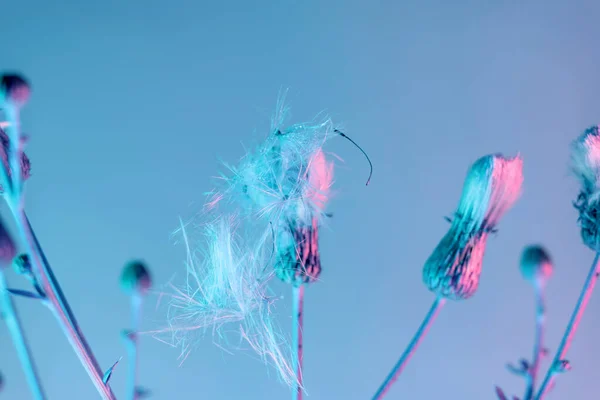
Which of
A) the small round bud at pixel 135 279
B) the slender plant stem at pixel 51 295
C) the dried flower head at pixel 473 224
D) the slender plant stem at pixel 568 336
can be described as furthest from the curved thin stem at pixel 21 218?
the slender plant stem at pixel 568 336

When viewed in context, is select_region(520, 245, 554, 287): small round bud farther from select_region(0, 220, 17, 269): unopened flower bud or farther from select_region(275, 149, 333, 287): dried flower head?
select_region(0, 220, 17, 269): unopened flower bud

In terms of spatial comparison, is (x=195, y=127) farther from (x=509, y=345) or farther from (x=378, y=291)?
(x=509, y=345)

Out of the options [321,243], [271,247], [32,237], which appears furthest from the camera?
[321,243]

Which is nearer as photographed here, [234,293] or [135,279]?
[135,279]

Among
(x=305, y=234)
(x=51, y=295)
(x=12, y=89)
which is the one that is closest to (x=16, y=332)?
(x=51, y=295)

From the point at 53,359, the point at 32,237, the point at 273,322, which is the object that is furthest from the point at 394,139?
the point at 53,359

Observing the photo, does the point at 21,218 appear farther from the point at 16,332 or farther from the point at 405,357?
the point at 405,357
